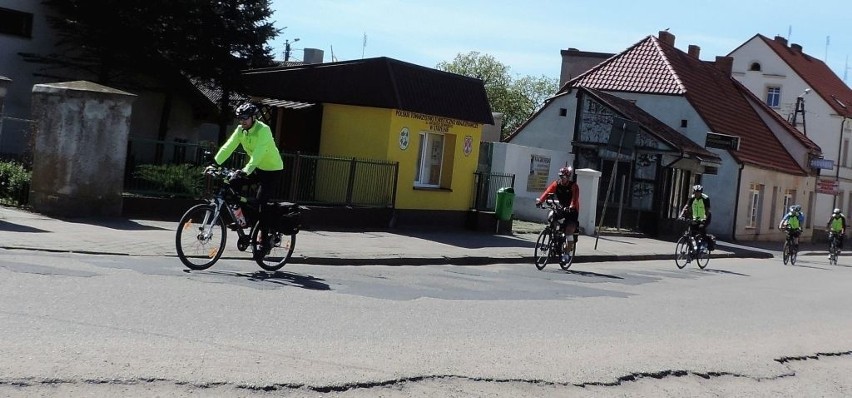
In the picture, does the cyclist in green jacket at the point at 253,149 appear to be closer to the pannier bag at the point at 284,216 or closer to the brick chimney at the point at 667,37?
the pannier bag at the point at 284,216

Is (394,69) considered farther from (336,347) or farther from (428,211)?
(336,347)

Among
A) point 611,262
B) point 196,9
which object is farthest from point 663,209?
point 196,9

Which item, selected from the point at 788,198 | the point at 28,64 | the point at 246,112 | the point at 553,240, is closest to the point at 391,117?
the point at 553,240

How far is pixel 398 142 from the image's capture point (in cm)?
2383

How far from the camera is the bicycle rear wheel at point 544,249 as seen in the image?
18641 mm

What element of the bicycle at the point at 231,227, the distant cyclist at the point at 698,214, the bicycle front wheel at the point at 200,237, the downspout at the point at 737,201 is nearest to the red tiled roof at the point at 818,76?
the downspout at the point at 737,201

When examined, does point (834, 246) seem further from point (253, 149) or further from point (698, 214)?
point (253, 149)

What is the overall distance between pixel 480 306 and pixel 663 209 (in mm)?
27582

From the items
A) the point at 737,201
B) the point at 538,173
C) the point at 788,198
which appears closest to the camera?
the point at 538,173

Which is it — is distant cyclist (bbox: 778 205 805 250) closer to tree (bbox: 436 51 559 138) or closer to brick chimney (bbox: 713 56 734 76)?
brick chimney (bbox: 713 56 734 76)

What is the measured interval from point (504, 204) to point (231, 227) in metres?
13.7

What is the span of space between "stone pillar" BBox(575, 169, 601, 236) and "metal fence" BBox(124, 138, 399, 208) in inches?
329

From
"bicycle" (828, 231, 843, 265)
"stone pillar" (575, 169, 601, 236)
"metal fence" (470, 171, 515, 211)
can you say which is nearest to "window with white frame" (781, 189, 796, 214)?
"bicycle" (828, 231, 843, 265)

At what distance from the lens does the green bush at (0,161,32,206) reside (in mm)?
17469
